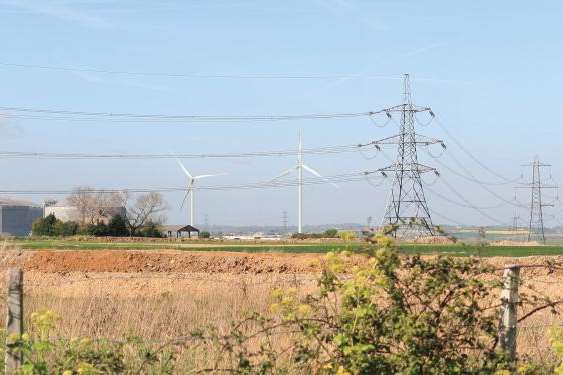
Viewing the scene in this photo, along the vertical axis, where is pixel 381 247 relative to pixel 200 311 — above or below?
above

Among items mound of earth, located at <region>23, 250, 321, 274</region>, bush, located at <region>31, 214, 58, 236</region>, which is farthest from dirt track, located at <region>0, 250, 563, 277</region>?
bush, located at <region>31, 214, 58, 236</region>

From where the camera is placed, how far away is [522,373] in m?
6.78

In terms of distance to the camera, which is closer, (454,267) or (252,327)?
(454,267)

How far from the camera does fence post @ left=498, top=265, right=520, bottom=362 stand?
7250 millimetres

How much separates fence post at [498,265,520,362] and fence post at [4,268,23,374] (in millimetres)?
3908

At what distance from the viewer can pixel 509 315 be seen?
7336mm

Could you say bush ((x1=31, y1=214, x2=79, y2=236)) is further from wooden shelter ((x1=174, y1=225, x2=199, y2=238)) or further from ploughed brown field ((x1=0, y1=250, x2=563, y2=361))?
ploughed brown field ((x1=0, y1=250, x2=563, y2=361))

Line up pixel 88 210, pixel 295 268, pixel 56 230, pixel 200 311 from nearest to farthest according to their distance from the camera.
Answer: pixel 200 311 → pixel 295 268 → pixel 56 230 → pixel 88 210

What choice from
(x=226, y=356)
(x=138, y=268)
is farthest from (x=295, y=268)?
(x=226, y=356)

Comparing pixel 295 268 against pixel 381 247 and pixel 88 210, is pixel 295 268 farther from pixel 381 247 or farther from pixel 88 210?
pixel 88 210

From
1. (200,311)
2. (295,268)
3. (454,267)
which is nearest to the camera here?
(454,267)

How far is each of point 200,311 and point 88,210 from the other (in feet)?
396

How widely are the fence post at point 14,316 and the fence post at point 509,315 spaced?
391 cm

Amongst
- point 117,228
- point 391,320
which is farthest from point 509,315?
point 117,228
